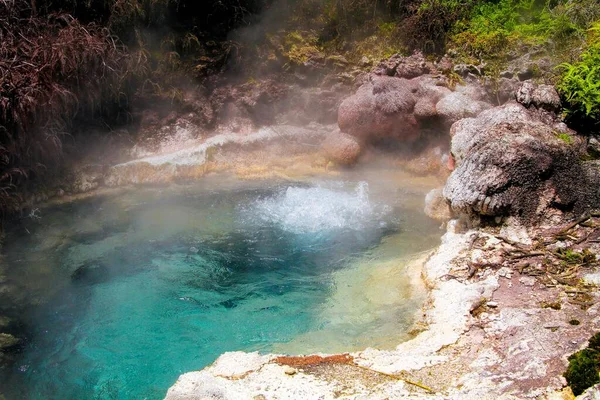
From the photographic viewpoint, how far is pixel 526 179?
586 centimetres

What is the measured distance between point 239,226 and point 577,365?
5.01 meters

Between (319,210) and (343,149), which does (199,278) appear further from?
(343,149)

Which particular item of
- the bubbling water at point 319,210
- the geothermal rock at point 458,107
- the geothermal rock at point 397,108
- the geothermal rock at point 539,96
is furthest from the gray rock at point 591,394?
the geothermal rock at point 397,108

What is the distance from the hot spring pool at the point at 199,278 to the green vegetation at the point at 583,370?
146cm

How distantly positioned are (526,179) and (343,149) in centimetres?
393

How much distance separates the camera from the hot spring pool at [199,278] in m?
4.78

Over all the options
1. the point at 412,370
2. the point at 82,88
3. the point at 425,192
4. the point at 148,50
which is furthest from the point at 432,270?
the point at 148,50

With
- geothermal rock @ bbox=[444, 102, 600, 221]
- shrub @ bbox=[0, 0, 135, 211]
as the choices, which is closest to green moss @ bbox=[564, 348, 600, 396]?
geothermal rock @ bbox=[444, 102, 600, 221]

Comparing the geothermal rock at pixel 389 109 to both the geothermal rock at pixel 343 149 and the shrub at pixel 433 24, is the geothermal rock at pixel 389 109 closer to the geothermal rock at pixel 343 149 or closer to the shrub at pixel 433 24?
the geothermal rock at pixel 343 149

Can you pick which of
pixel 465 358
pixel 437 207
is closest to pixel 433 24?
pixel 437 207

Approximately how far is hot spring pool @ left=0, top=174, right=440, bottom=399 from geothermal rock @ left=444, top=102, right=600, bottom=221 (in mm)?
1169

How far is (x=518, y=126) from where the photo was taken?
6.26 meters

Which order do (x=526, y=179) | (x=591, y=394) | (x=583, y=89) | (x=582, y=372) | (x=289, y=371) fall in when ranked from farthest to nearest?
(x=583, y=89), (x=526, y=179), (x=289, y=371), (x=582, y=372), (x=591, y=394)

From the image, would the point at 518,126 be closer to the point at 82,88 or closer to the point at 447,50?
the point at 447,50
